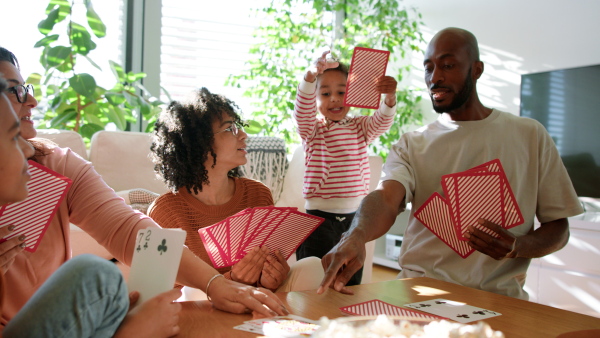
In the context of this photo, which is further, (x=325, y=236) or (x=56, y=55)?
(x=56, y=55)

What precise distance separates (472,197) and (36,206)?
1.06m

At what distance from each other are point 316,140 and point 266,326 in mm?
1841

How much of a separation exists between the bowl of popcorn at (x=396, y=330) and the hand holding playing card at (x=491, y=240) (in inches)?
35.3

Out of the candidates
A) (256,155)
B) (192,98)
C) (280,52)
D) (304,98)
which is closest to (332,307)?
(192,98)

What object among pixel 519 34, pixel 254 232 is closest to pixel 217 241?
pixel 254 232

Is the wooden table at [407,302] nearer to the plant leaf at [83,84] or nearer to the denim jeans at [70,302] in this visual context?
the denim jeans at [70,302]

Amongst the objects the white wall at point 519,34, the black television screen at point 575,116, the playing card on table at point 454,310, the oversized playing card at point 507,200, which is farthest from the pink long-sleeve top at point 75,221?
the white wall at point 519,34

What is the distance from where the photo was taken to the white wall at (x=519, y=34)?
12.1 ft

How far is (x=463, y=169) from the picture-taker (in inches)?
68.8

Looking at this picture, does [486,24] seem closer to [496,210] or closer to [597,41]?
[597,41]

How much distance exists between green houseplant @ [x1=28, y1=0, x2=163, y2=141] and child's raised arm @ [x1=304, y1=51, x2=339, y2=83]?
5.57ft

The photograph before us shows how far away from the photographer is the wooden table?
38.4 inches

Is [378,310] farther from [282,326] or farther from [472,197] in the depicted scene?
[472,197]

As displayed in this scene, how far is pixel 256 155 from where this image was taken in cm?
340
